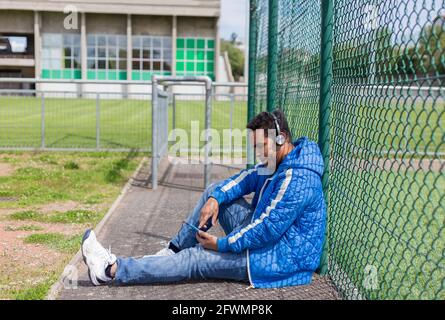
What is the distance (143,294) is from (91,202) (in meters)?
3.99

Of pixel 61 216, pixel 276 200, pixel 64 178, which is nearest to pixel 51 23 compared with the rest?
pixel 64 178

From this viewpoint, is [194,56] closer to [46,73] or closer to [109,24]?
[109,24]

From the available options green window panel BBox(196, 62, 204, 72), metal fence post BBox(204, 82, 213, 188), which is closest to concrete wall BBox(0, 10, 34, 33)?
green window panel BBox(196, 62, 204, 72)

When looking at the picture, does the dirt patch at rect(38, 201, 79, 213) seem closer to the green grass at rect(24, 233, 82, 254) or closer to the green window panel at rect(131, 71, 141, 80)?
the green grass at rect(24, 233, 82, 254)

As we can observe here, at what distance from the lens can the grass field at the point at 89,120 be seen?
47.2 feet

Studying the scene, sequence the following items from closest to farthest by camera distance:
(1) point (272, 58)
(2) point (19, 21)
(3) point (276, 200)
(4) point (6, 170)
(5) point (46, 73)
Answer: (3) point (276, 200), (1) point (272, 58), (4) point (6, 170), (5) point (46, 73), (2) point (19, 21)

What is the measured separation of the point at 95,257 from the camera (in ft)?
13.4

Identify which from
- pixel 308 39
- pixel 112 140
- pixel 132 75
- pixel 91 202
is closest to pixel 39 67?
pixel 132 75

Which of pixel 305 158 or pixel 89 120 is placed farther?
pixel 89 120

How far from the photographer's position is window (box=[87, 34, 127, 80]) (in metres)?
49.3

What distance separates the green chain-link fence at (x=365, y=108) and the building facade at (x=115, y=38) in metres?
44.5

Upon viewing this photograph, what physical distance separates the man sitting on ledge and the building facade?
45.8m

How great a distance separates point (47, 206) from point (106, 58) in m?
43.8
